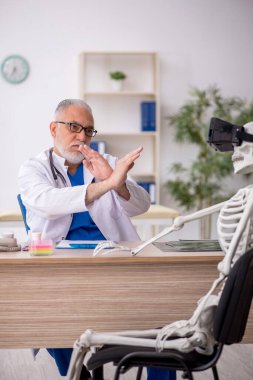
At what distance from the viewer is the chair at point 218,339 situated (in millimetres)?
1935

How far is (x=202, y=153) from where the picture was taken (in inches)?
280

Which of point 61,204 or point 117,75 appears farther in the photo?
point 117,75

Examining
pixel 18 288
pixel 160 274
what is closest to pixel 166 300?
pixel 160 274

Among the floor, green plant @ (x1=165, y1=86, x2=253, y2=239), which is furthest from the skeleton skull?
green plant @ (x1=165, y1=86, x2=253, y2=239)

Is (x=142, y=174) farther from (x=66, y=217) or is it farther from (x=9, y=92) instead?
(x=66, y=217)

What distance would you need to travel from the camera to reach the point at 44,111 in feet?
23.6

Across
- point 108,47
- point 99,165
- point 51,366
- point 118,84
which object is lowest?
point 51,366

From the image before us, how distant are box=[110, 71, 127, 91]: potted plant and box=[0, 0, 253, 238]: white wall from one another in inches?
13.9

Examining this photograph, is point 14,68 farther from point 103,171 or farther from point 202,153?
point 103,171

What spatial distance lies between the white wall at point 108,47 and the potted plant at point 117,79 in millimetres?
353

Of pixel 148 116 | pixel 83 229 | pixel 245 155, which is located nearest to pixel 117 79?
pixel 148 116

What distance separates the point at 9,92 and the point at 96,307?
4.88 meters

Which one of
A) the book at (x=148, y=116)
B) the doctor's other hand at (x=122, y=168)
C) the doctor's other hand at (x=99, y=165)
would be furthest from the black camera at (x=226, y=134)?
the book at (x=148, y=116)

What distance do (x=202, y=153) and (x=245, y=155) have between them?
192 inches
